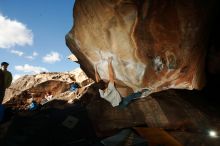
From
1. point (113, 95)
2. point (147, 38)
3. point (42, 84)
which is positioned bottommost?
point (113, 95)

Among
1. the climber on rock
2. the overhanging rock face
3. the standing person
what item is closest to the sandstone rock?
the standing person

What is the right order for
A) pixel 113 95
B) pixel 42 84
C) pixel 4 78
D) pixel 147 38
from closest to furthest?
pixel 147 38 < pixel 4 78 < pixel 113 95 < pixel 42 84

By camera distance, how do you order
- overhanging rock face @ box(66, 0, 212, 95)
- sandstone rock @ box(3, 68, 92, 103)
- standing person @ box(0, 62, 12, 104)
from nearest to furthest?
1. overhanging rock face @ box(66, 0, 212, 95)
2. standing person @ box(0, 62, 12, 104)
3. sandstone rock @ box(3, 68, 92, 103)

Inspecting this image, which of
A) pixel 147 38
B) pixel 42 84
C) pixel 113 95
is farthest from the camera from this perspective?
pixel 42 84

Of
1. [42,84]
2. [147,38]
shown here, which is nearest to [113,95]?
[147,38]

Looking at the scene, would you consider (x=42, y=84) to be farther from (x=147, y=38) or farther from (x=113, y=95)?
(x=147, y=38)

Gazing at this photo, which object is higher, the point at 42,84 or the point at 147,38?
the point at 42,84

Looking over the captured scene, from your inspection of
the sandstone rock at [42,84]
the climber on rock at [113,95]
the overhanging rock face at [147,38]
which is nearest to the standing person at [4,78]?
the overhanging rock face at [147,38]

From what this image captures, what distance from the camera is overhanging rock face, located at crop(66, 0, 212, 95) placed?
26.0 feet

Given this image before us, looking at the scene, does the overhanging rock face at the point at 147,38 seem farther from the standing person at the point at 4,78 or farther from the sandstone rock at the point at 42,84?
the sandstone rock at the point at 42,84

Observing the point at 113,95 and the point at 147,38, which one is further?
the point at 113,95

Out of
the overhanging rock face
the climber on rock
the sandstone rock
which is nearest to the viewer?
the overhanging rock face

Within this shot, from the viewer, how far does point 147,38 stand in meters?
8.21

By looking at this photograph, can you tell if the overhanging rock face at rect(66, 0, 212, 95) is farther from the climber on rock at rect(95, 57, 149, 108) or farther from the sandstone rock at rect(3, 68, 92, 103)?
the sandstone rock at rect(3, 68, 92, 103)
